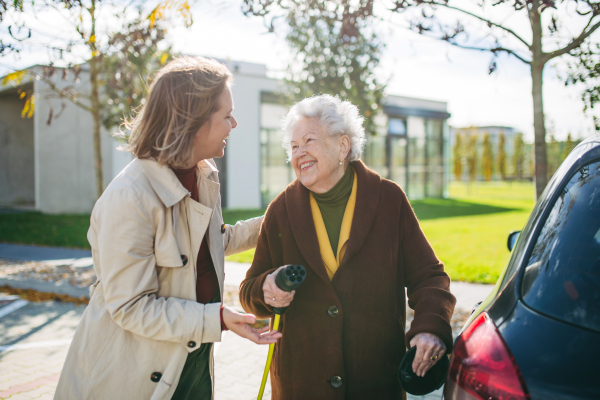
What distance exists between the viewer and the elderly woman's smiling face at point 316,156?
7.86 ft

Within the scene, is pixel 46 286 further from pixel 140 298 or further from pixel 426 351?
pixel 426 351

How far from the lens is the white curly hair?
2440mm

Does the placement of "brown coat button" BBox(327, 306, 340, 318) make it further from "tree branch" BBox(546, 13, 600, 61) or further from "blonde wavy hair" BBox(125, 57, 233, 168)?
"tree branch" BBox(546, 13, 600, 61)

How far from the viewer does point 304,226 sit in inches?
91.1

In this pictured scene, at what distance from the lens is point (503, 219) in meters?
17.9

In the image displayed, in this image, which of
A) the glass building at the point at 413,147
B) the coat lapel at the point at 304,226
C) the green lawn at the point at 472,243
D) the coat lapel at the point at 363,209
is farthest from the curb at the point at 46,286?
the glass building at the point at 413,147

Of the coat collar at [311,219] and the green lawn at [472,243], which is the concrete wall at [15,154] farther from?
the coat collar at [311,219]

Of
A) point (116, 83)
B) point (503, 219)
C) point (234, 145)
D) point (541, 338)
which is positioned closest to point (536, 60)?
point (541, 338)

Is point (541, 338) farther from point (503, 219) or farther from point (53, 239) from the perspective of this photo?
point (503, 219)

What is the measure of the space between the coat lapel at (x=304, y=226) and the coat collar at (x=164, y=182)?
63 cm

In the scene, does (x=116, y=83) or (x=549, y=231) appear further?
(x=116, y=83)

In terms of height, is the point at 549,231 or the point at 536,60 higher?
the point at 536,60

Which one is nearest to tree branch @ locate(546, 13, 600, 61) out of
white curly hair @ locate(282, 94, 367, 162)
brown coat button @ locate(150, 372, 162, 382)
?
white curly hair @ locate(282, 94, 367, 162)

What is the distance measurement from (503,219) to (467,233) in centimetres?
504
